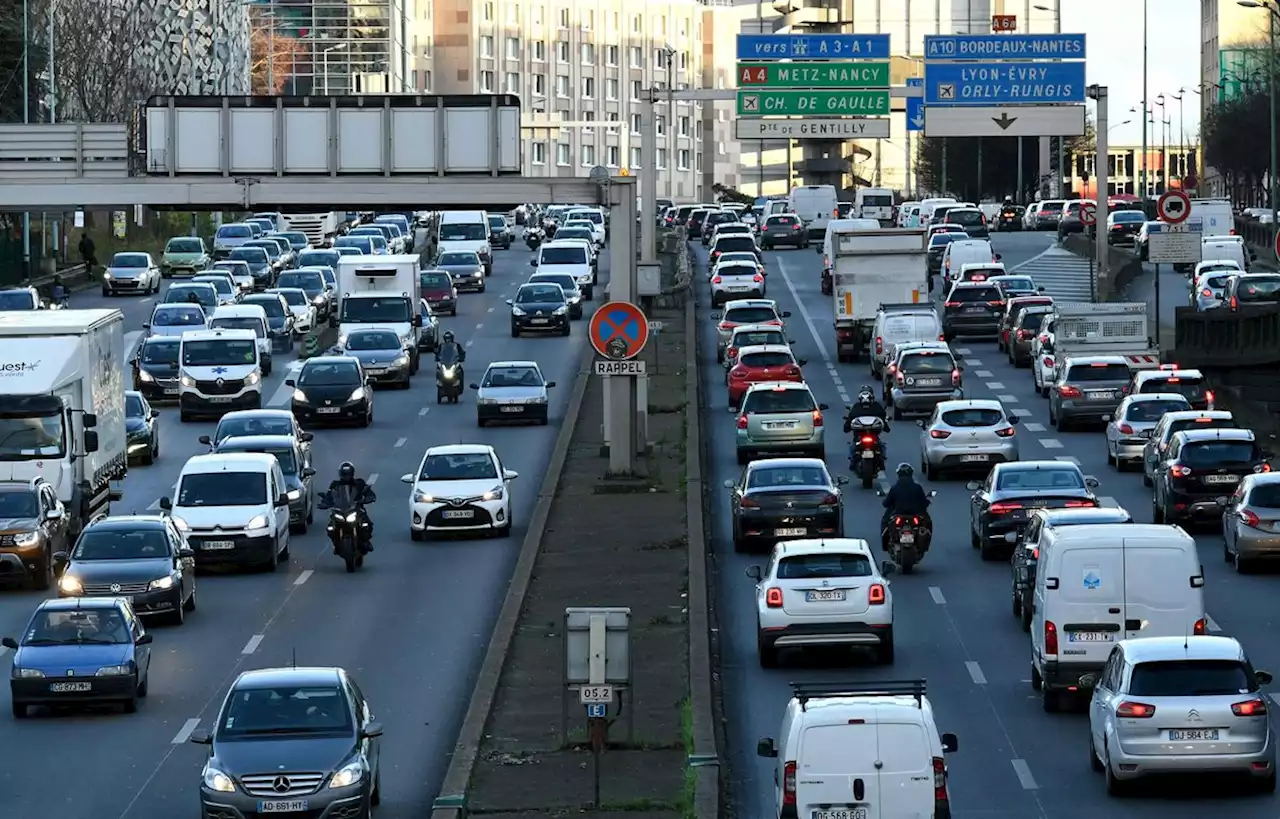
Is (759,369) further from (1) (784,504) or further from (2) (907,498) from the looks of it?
(2) (907,498)

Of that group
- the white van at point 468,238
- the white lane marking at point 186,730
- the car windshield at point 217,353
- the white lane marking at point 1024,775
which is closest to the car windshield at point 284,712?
the white lane marking at point 186,730

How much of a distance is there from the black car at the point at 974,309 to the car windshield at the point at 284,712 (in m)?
48.4

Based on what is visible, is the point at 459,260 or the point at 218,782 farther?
the point at 459,260

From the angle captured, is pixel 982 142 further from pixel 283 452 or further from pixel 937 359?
pixel 283 452

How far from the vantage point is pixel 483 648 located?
30.7 meters

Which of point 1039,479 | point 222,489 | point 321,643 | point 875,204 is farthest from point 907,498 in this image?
point 875,204

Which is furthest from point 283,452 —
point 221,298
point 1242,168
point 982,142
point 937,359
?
point 982,142

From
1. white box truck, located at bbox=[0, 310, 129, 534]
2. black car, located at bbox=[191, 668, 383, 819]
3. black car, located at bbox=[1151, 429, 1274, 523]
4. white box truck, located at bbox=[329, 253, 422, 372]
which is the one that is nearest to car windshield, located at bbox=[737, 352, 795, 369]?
white box truck, located at bbox=[329, 253, 422, 372]

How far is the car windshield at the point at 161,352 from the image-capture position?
5791 centimetres

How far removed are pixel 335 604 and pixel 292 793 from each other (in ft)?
44.5

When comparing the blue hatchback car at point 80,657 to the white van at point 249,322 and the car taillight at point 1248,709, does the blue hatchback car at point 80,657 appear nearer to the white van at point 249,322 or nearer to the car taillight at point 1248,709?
the car taillight at point 1248,709

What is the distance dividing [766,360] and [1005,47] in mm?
13850

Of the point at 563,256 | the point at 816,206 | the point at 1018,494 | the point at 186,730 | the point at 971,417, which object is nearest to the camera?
the point at 186,730

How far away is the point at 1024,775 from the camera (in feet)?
74.7
